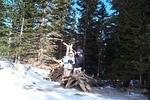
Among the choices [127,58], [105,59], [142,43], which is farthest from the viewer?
[105,59]

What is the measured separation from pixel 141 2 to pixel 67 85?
688 centimetres

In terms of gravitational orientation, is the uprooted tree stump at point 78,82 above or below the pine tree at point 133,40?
below

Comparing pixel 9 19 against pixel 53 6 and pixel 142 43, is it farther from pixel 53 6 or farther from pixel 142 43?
pixel 142 43

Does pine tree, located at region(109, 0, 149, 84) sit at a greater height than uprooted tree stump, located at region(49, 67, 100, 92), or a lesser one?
greater

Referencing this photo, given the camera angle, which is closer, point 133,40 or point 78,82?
point 78,82

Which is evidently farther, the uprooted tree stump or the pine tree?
the pine tree

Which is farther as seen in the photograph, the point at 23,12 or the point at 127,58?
the point at 23,12

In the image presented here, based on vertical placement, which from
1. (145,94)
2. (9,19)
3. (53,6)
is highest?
(53,6)

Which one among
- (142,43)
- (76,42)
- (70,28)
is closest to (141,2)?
(142,43)

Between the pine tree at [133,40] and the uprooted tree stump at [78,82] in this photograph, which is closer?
the uprooted tree stump at [78,82]

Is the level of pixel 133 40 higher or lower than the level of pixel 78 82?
higher

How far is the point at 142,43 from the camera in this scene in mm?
19031

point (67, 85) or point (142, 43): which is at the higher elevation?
point (142, 43)

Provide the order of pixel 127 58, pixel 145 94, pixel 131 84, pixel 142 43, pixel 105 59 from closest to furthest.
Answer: pixel 142 43, pixel 145 94, pixel 127 58, pixel 131 84, pixel 105 59
